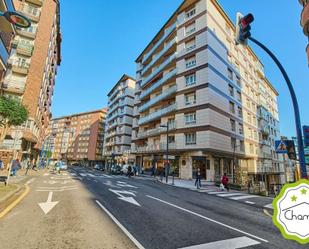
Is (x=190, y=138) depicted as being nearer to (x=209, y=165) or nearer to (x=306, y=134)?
(x=209, y=165)

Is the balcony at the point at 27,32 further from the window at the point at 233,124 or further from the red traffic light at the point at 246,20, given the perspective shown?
the window at the point at 233,124

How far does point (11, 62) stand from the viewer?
2642cm

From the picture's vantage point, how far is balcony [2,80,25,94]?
25.2 metres

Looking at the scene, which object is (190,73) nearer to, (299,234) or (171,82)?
(171,82)

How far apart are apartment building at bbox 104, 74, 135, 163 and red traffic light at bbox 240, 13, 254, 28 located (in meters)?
44.0

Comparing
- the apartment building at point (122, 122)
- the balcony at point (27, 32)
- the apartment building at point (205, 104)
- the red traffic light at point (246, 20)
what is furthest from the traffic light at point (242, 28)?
the apartment building at point (122, 122)

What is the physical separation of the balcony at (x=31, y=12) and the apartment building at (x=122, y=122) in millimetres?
28705

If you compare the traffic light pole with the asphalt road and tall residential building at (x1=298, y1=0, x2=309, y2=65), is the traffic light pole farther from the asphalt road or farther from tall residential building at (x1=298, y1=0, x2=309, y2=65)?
tall residential building at (x1=298, y1=0, x2=309, y2=65)

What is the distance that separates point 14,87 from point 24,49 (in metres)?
6.23

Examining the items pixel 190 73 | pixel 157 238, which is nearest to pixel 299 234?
pixel 157 238

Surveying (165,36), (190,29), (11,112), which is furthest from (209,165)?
(165,36)

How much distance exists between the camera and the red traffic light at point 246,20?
5.72 meters

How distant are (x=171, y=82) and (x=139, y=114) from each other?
13798mm

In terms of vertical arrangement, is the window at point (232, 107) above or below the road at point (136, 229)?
above
